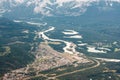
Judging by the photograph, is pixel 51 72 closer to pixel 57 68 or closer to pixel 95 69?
pixel 57 68

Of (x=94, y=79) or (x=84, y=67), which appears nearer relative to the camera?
(x=94, y=79)

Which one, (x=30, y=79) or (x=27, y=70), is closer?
(x=30, y=79)

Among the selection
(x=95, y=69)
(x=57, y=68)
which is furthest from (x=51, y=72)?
(x=95, y=69)

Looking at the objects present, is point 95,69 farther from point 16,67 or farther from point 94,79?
point 16,67

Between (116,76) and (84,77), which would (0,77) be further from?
(116,76)

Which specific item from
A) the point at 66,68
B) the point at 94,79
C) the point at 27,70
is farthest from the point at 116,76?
the point at 27,70

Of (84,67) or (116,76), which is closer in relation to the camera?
(116,76)

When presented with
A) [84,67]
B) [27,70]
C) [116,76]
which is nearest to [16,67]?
[27,70]
